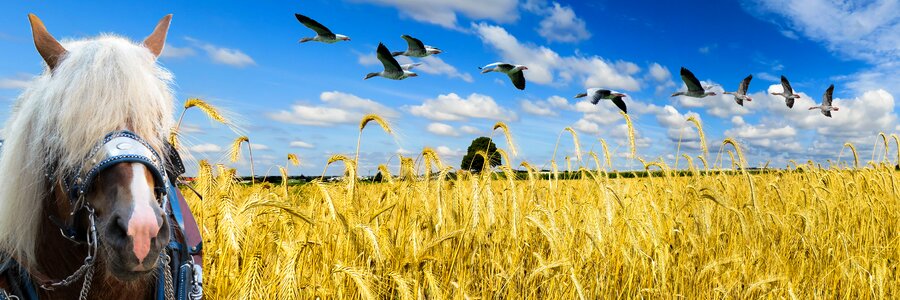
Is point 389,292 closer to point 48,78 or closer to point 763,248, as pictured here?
point 48,78

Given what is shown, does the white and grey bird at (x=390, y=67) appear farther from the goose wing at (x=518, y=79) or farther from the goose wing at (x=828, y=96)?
the goose wing at (x=828, y=96)

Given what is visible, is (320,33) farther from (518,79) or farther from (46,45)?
(46,45)

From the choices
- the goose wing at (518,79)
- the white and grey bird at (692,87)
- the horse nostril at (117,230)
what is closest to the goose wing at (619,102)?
the goose wing at (518,79)

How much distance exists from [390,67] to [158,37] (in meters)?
2.53

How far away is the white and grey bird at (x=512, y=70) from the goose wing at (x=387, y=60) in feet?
2.59

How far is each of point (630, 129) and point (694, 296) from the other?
1441 mm

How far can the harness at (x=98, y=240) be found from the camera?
137cm

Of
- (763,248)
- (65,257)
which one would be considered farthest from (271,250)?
(763,248)

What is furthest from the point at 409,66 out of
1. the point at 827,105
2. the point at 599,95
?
the point at 827,105

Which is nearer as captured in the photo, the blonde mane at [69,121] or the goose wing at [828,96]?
the blonde mane at [69,121]

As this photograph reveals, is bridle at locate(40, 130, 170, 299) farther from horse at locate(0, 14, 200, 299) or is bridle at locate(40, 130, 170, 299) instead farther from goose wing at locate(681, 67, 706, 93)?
goose wing at locate(681, 67, 706, 93)

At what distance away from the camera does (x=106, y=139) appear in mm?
1413

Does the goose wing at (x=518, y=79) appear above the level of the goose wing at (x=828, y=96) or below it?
below

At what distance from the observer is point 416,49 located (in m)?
5.40
